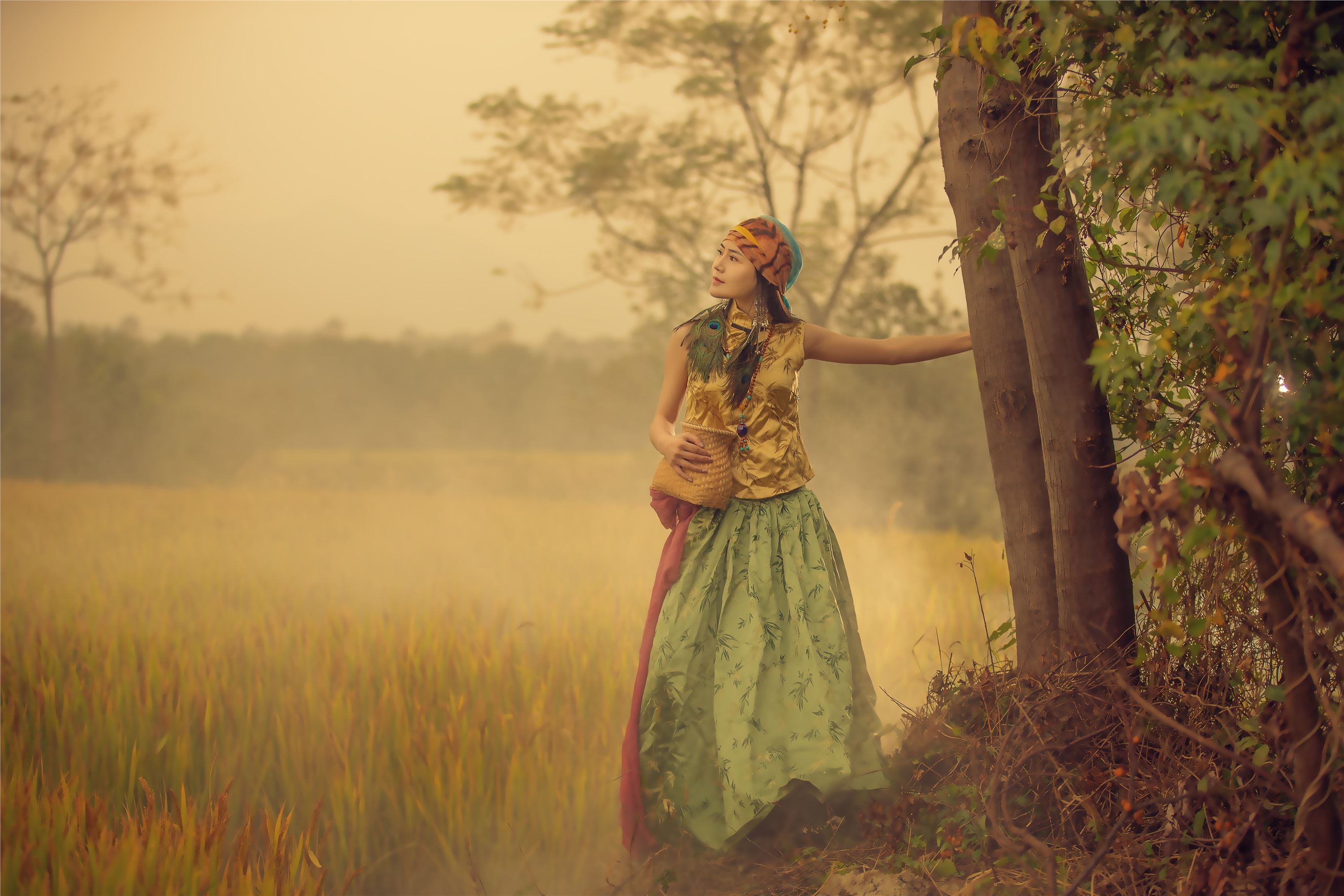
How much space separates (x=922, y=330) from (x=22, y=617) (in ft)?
14.4

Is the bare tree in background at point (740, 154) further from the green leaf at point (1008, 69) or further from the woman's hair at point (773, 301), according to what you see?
the green leaf at point (1008, 69)

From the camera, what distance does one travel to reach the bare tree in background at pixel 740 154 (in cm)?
436

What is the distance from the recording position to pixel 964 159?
Result: 2174 mm

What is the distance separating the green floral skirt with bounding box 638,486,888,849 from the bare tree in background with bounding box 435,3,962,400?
7.98 ft

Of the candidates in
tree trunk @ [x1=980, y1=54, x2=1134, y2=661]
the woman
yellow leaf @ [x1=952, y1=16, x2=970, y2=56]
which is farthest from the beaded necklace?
yellow leaf @ [x1=952, y1=16, x2=970, y2=56]

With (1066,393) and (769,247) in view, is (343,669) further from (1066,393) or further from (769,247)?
(1066,393)

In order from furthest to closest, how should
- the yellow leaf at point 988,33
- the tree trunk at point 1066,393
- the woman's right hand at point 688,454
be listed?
the woman's right hand at point 688,454 → the tree trunk at point 1066,393 → the yellow leaf at point 988,33

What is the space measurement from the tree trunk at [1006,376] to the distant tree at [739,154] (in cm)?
232

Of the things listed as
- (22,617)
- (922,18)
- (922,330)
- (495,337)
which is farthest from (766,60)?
(22,617)

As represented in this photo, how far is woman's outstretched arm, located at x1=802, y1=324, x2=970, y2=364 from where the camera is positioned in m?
2.29

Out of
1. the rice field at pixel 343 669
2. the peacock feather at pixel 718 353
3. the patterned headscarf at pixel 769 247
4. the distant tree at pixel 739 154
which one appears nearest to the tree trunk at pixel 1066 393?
the patterned headscarf at pixel 769 247

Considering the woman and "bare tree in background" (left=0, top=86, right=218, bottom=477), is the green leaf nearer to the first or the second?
the woman

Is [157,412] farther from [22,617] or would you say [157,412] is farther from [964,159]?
[964,159]

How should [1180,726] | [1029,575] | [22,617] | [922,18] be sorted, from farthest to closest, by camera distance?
[922,18], [22,617], [1029,575], [1180,726]
